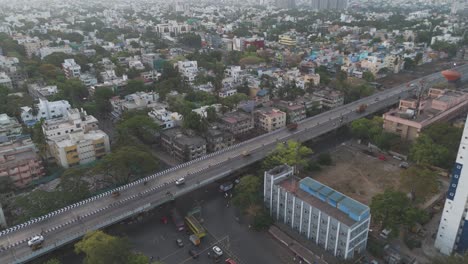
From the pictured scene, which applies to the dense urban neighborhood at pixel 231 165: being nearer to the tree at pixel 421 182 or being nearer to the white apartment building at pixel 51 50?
the tree at pixel 421 182

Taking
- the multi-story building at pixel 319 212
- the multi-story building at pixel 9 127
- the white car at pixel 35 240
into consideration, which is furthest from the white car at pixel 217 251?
the multi-story building at pixel 9 127

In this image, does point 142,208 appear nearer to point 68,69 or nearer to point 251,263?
point 251,263

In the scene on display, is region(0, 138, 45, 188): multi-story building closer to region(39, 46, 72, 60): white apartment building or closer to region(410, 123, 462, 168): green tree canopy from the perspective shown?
region(410, 123, 462, 168): green tree canopy

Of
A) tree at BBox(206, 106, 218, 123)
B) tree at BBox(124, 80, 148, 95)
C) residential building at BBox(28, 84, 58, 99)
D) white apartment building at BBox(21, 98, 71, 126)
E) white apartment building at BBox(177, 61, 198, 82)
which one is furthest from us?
white apartment building at BBox(177, 61, 198, 82)

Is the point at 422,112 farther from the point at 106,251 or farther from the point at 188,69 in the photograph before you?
the point at 188,69

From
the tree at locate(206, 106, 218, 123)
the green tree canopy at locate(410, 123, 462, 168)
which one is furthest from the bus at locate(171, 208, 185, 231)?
the green tree canopy at locate(410, 123, 462, 168)

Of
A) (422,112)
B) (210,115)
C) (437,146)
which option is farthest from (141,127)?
(422,112)
